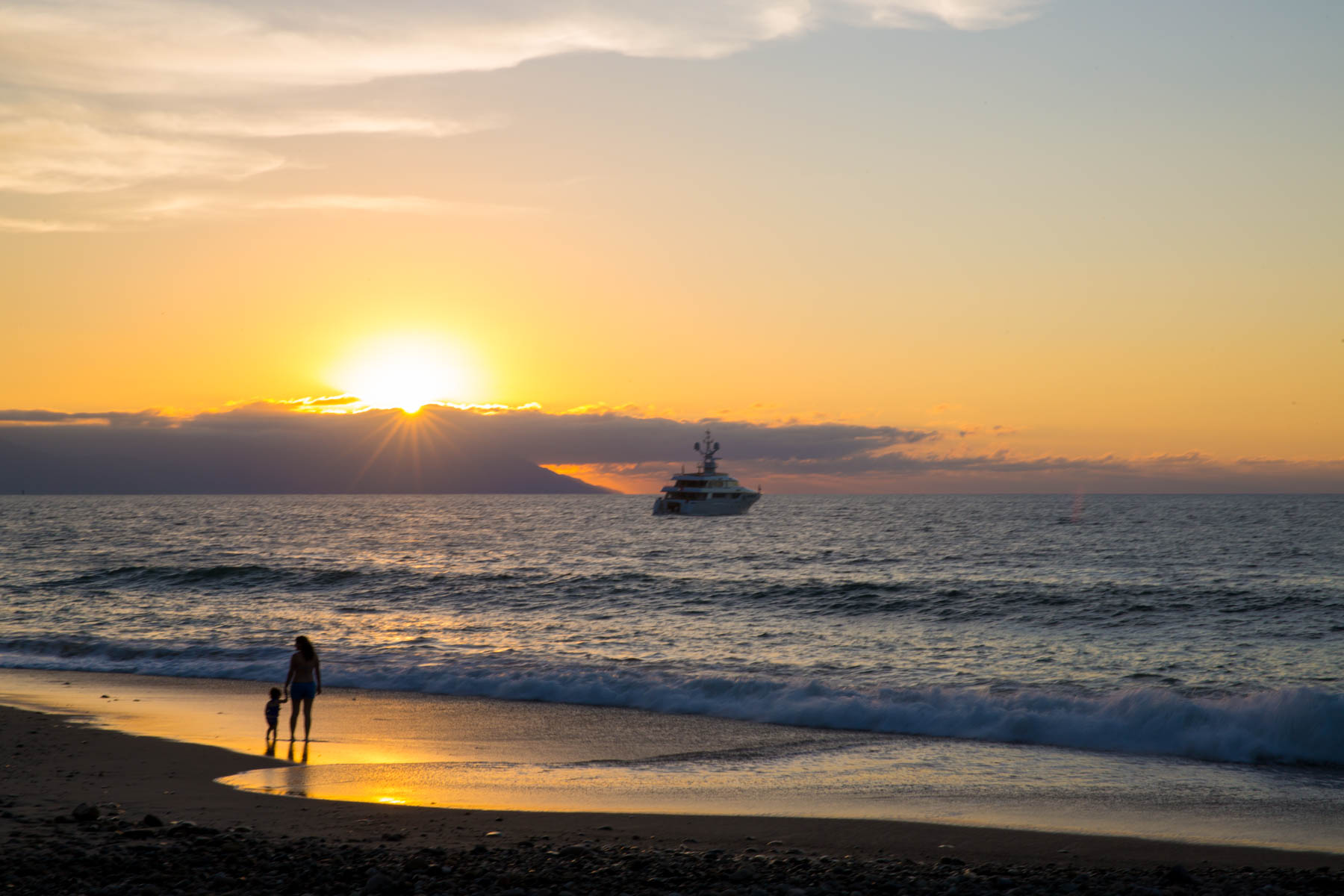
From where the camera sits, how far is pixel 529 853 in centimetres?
922

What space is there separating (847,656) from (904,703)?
579cm

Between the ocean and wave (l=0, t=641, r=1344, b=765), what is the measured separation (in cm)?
6

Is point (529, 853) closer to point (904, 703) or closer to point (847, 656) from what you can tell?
point (904, 703)

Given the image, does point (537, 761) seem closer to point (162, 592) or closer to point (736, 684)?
point (736, 684)

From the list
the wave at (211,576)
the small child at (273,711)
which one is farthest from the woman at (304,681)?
the wave at (211,576)

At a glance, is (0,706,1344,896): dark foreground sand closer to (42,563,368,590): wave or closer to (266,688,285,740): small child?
(266,688,285,740): small child

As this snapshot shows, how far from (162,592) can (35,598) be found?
4.38 m

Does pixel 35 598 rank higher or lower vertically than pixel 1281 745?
lower

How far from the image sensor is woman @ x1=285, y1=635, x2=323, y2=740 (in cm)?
1533

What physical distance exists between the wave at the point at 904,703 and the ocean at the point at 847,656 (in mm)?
64

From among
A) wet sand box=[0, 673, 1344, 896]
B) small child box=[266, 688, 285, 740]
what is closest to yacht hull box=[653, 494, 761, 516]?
small child box=[266, 688, 285, 740]

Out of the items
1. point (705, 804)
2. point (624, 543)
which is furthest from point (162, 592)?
point (624, 543)

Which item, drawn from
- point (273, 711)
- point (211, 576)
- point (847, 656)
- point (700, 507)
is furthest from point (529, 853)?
point (700, 507)

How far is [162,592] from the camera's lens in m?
39.0
